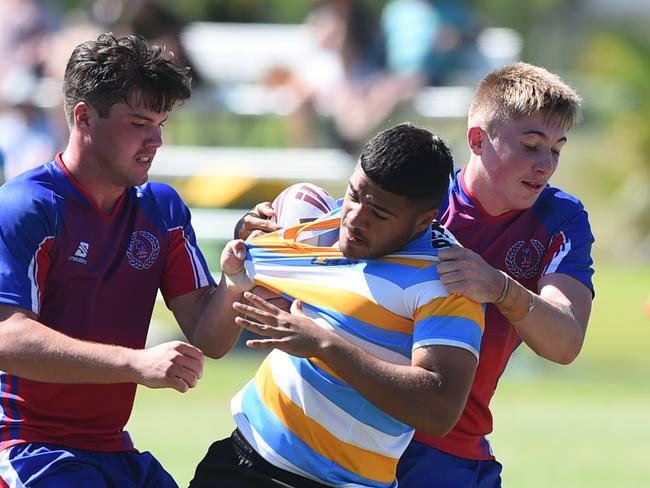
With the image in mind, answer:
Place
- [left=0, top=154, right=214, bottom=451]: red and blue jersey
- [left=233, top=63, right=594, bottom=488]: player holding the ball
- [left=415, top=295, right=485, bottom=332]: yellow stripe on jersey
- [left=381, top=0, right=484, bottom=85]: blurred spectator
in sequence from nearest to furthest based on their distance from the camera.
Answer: [left=415, top=295, right=485, bottom=332]: yellow stripe on jersey → [left=0, top=154, right=214, bottom=451]: red and blue jersey → [left=233, top=63, right=594, bottom=488]: player holding the ball → [left=381, top=0, right=484, bottom=85]: blurred spectator

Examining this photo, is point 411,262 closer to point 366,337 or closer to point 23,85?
point 366,337

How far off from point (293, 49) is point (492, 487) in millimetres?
13113

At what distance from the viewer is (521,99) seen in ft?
16.1

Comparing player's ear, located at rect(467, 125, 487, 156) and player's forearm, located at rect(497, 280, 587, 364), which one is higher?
player's ear, located at rect(467, 125, 487, 156)

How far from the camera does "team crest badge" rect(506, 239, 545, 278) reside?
505 centimetres

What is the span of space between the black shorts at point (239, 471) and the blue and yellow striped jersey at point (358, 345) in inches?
1.3

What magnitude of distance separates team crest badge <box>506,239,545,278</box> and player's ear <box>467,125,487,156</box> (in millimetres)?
388

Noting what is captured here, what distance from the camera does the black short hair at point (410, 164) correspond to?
4.18 m

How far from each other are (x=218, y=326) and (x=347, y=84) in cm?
1124

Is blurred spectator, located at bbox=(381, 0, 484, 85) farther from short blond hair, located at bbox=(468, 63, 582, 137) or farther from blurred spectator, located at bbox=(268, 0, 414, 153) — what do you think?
short blond hair, located at bbox=(468, 63, 582, 137)

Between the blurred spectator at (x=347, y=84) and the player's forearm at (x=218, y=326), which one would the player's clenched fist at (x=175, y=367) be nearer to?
the player's forearm at (x=218, y=326)

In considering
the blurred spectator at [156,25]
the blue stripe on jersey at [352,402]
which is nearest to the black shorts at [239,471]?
the blue stripe on jersey at [352,402]

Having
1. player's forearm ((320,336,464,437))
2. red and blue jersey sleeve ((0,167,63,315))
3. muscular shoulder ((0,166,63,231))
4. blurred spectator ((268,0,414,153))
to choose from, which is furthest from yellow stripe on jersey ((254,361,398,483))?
blurred spectator ((268,0,414,153))

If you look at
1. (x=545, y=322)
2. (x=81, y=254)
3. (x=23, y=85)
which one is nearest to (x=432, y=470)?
(x=545, y=322)
